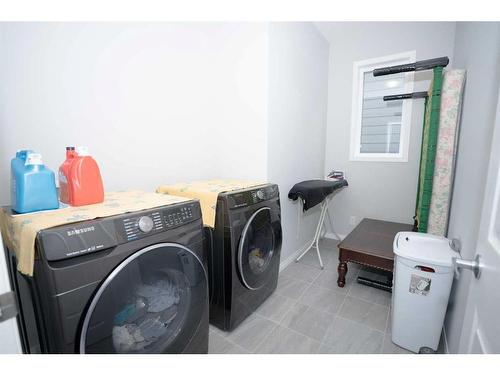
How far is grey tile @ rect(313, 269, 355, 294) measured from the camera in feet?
6.61

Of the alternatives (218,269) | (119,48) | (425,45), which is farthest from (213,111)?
(425,45)

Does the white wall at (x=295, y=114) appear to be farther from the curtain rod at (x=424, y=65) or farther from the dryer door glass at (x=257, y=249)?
the curtain rod at (x=424, y=65)

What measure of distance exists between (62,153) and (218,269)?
109 cm

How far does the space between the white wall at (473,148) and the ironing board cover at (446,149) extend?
1.9 inches

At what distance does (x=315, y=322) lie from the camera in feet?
5.30

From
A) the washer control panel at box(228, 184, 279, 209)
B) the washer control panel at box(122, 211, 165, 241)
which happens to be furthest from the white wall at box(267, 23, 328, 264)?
the washer control panel at box(122, 211, 165, 241)

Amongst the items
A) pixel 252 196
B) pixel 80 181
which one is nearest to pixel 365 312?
pixel 252 196

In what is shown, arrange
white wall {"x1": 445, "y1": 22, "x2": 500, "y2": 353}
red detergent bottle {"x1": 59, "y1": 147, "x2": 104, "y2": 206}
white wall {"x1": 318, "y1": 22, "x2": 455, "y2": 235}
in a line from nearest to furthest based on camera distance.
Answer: red detergent bottle {"x1": 59, "y1": 147, "x2": 104, "y2": 206}, white wall {"x1": 445, "y1": 22, "x2": 500, "y2": 353}, white wall {"x1": 318, "y1": 22, "x2": 455, "y2": 235}

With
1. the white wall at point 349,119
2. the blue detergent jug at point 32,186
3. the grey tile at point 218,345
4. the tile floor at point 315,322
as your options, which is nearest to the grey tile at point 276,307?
the tile floor at point 315,322

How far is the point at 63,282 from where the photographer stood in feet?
2.15

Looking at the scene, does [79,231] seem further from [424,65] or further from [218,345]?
[424,65]

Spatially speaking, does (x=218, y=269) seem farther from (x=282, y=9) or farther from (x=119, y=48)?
(x=119, y=48)

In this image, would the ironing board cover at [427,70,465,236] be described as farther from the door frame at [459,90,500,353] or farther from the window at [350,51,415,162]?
the window at [350,51,415,162]

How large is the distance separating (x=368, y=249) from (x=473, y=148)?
1035mm
